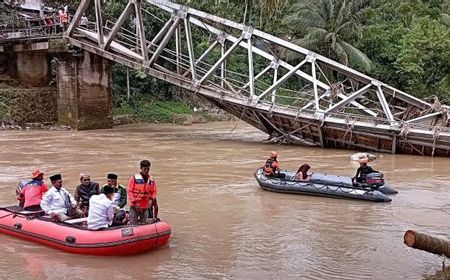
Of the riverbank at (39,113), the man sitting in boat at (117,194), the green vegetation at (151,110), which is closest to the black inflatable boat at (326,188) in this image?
the man sitting in boat at (117,194)

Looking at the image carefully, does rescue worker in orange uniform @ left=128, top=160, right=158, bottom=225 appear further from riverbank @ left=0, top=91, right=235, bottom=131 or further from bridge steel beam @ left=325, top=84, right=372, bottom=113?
riverbank @ left=0, top=91, right=235, bottom=131

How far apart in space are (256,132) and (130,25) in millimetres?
12782

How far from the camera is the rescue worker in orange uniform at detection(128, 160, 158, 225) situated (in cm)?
953

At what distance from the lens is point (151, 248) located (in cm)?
941

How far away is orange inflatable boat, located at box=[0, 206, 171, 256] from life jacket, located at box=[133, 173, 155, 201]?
0.48m

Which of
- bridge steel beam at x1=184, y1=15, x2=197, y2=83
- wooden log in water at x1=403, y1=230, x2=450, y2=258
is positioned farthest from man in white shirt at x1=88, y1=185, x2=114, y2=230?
bridge steel beam at x1=184, y1=15, x2=197, y2=83

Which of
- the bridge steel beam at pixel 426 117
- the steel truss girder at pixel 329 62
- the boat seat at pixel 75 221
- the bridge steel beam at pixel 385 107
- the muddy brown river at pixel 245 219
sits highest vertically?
the steel truss girder at pixel 329 62

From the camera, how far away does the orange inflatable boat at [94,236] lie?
9.02 meters

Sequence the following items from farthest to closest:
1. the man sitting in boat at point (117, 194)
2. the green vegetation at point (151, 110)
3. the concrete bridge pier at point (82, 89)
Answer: the green vegetation at point (151, 110), the concrete bridge pier at point (82, 89), the man sitting in boat at point (117, 194)

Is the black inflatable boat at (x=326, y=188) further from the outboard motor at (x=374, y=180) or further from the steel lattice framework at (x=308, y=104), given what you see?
the steel lattice framework at (x=308, y=104)

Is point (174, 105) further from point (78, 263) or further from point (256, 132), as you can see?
point (78, 263)

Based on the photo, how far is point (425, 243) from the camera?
6.75 metres

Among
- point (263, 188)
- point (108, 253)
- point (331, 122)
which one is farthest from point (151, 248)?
point (331, 122)

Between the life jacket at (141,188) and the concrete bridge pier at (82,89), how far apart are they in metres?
20.8
